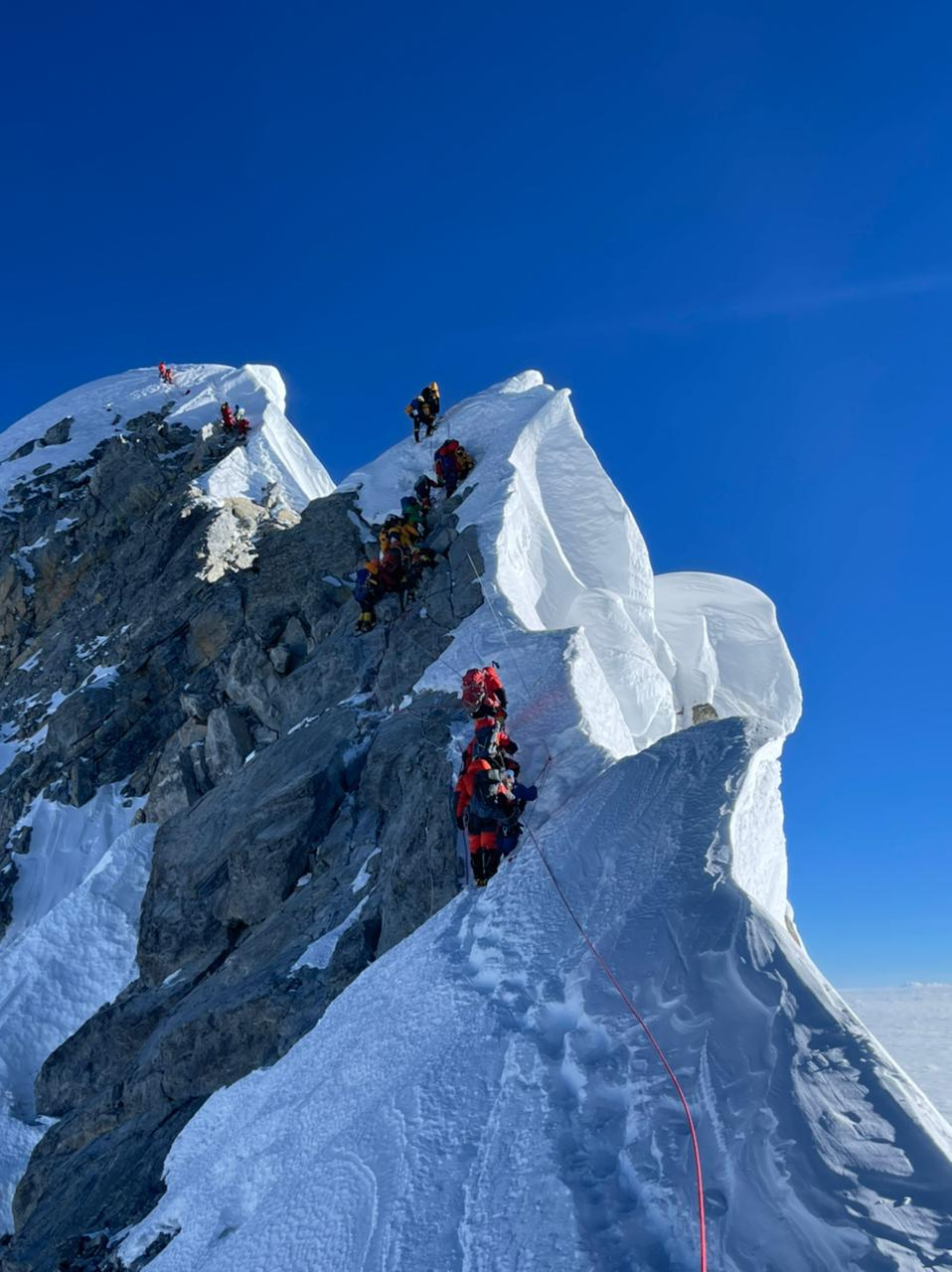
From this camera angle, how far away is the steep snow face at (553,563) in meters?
13.1

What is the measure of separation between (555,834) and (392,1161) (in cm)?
380

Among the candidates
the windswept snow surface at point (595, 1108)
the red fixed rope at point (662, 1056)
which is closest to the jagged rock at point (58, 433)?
the windswept snow surface at point (595, 1108)

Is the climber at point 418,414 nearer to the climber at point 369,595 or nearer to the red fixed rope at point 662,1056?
the climber at point 369,595

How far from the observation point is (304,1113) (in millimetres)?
6977

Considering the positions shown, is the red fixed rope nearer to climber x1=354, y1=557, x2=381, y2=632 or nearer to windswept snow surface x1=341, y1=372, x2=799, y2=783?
windswept snow surface x1=341, y1=372, x2=799, y2=783

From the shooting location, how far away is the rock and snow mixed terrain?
4.48m

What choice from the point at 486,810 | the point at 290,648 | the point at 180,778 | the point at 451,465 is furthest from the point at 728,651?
the point at 486,810

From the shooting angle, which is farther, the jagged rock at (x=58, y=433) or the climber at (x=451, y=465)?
the jagged rock at (x=58, y=433)

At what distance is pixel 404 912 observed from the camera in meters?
9.55

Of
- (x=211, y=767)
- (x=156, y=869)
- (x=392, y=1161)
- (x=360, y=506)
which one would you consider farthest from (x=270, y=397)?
(x=392, y=1161)

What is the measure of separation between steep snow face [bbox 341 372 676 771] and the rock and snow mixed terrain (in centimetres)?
9

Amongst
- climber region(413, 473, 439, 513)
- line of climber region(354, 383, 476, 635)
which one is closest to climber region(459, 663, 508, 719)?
line of climber region(354, 383, 476, 635)

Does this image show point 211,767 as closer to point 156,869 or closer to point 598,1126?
point 156,869

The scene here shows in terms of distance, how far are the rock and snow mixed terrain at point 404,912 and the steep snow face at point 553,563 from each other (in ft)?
0.29
